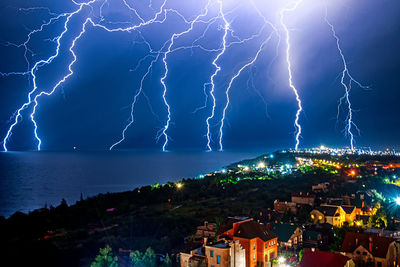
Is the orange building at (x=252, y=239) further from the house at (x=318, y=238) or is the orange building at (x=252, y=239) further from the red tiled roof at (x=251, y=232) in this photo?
the house at (x=318, y=238)

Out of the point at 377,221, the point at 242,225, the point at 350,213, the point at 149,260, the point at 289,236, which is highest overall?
the point at 242,225

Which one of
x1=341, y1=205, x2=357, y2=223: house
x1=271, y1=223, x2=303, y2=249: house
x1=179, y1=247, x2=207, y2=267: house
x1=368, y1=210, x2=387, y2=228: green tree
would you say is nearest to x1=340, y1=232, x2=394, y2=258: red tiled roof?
x1=271, y1=223, x2=303, y2=249: house

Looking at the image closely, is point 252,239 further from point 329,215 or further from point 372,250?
point 329,215

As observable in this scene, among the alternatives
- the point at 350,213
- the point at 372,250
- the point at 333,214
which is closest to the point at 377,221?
the point at 350,213

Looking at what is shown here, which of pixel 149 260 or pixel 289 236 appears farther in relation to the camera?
pixel 289 236

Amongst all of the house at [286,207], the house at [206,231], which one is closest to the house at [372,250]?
the house at [206,231]

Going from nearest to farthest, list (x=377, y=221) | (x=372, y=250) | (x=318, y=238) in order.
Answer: (x=372, y=250), (x=318, y=238), (x=377, y=221)
